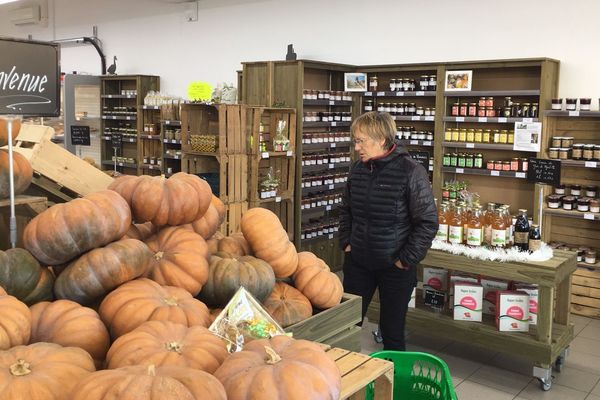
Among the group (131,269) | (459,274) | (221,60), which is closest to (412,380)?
(131,269)

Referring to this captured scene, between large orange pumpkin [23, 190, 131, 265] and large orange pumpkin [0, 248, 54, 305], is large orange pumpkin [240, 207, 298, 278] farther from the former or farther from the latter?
large orange pumpkin [0, 248, 54, 305]

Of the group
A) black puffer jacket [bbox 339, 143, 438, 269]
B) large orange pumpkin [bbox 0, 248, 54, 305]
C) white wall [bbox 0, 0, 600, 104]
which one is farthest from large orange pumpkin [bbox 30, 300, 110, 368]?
white wall [bbox 0, 0, 600, 104]

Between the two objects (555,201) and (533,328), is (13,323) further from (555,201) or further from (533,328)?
(555,201)

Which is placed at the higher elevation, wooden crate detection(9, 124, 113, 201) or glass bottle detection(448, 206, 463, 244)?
wooden crate detection(9, 124, 113, 201)

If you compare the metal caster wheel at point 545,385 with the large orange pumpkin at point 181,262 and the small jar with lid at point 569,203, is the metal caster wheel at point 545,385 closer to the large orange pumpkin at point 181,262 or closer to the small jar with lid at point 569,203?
the small jar with lid at point 569,203

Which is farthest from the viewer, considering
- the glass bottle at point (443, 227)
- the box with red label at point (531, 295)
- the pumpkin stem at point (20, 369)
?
the glass bottle at point (443, 227)

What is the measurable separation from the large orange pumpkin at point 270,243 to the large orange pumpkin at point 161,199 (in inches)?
9.0

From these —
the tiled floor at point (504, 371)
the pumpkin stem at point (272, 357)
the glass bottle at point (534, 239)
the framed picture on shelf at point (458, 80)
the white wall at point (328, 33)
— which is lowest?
the tiled floor at point (504, 371)

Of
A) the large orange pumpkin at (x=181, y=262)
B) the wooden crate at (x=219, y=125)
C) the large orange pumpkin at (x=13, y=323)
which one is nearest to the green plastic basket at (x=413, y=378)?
the large orange pumpkin at (x=181, y=262)

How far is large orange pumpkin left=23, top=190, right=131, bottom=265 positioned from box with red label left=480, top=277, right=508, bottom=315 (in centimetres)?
339

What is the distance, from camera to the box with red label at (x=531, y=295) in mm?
4422

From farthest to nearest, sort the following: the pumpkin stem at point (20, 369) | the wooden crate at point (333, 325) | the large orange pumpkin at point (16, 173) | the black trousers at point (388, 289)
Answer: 1. the black trousers at point (388, 289)
2. the large orange pumpkin at point (16, 173)
3. the wooden crate at point (333, 325)
4. the pumpkin stem at point (20, 369)

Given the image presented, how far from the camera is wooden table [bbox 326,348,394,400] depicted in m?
1.77

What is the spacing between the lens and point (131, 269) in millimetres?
1951
